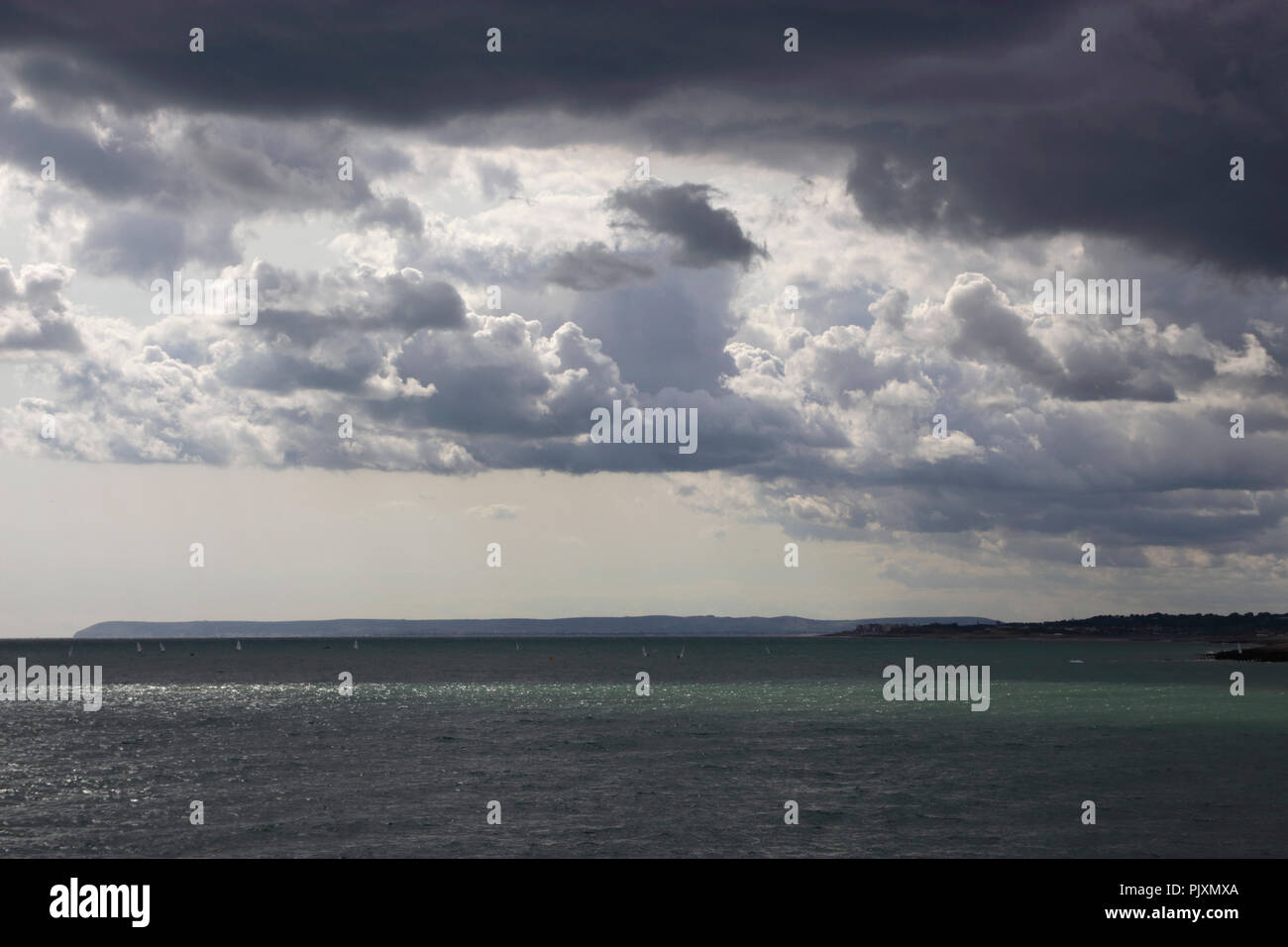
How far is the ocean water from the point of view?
1815 inches

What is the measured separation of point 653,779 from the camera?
63094 millimetres

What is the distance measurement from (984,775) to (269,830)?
129 ft

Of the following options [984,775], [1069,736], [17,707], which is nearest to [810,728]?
[1069,736]

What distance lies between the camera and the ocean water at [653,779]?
46094 mm
